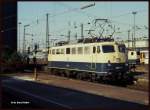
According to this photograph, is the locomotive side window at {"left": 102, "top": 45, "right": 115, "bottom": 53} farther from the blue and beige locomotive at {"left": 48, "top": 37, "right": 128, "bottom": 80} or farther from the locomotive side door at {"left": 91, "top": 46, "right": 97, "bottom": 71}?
the locomotive side door at {"left": 91, "top": 46, "right": 97, "bottom": 71}

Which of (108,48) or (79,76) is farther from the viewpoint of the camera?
(79,76)

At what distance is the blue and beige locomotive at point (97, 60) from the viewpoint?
27219 millimetres

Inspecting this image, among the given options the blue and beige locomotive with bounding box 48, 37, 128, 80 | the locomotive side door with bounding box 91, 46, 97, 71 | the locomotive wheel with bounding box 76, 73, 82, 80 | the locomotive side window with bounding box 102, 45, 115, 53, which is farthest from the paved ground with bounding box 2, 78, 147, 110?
the locomotive wheel with bounding box 76, 73, 82, 80

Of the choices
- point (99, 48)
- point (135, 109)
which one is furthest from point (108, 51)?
point (135, 109)

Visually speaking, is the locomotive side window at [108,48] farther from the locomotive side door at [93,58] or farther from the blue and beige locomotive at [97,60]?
the locomotive side door at [93,58]

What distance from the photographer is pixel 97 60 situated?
27859mm

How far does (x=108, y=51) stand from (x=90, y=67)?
2015 mm

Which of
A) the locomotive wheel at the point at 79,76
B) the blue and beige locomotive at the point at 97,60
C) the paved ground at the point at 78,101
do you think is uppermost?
the blue and beige locomotive at the point at 97,60

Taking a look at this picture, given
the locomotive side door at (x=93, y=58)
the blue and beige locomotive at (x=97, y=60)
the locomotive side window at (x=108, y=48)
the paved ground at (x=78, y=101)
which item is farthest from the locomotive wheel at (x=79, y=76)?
the paved ground at (x=78, y=101)

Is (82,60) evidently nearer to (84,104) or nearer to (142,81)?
(142,81)

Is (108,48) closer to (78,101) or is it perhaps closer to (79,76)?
(79,76)

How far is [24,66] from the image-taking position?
141 feet

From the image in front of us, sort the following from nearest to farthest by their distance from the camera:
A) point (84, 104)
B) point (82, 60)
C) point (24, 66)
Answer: point (84, 104) < point (82, 60) < point (24, 66)

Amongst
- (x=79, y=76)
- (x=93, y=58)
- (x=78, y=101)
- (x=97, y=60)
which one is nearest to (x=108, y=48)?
(x=97, y=60)
